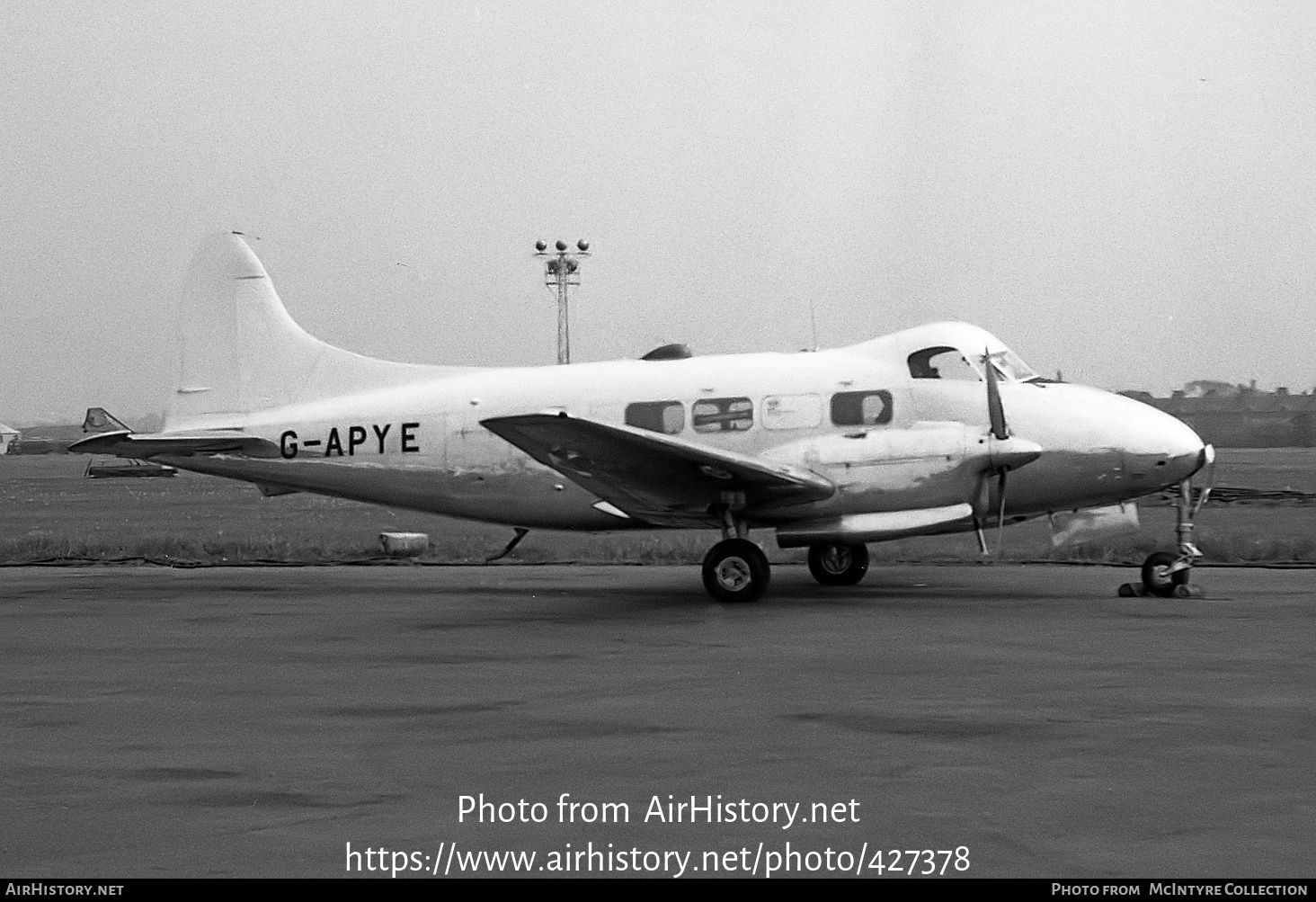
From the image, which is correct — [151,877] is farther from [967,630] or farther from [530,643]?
[967,630]

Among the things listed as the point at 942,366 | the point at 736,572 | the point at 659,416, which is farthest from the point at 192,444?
the point at 942,366

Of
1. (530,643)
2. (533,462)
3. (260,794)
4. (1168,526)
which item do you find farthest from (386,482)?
(1168,526)

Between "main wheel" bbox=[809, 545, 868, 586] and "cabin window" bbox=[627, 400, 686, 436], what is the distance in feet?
9.09

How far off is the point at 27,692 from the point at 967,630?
8.80m

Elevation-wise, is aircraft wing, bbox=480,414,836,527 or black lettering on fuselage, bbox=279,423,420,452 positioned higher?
black lettering on fuselage, bbox=279,423,420,452

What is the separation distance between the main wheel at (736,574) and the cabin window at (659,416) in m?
2.38

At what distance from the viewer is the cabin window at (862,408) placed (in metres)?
19.4

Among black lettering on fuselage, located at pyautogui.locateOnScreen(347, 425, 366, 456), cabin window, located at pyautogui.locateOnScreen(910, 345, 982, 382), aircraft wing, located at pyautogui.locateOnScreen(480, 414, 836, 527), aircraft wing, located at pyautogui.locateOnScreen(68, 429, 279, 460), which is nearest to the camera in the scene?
aircraft wing, located at pyautogui.locateOnScreen(480, 414, 836, 527)

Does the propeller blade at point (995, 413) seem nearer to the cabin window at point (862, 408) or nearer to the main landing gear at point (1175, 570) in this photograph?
the cabin window at point (862, 408)

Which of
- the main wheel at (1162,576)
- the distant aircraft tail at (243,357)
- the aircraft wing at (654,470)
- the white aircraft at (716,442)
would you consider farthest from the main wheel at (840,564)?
the distant aircraft tail at (243,357)

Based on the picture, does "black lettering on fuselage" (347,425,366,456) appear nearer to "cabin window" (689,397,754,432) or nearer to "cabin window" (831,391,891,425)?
"cabin window" (689,397,754,432)

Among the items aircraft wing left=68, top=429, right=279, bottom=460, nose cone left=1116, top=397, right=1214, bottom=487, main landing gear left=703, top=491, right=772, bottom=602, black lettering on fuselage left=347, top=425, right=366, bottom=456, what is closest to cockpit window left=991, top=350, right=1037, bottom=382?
nose cone left=1116, top=397, right=1214, bottom=487

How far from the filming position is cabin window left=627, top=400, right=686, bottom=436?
66.9ft

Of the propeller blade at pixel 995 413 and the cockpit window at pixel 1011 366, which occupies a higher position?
the cockpit window at pixel 1011 366
